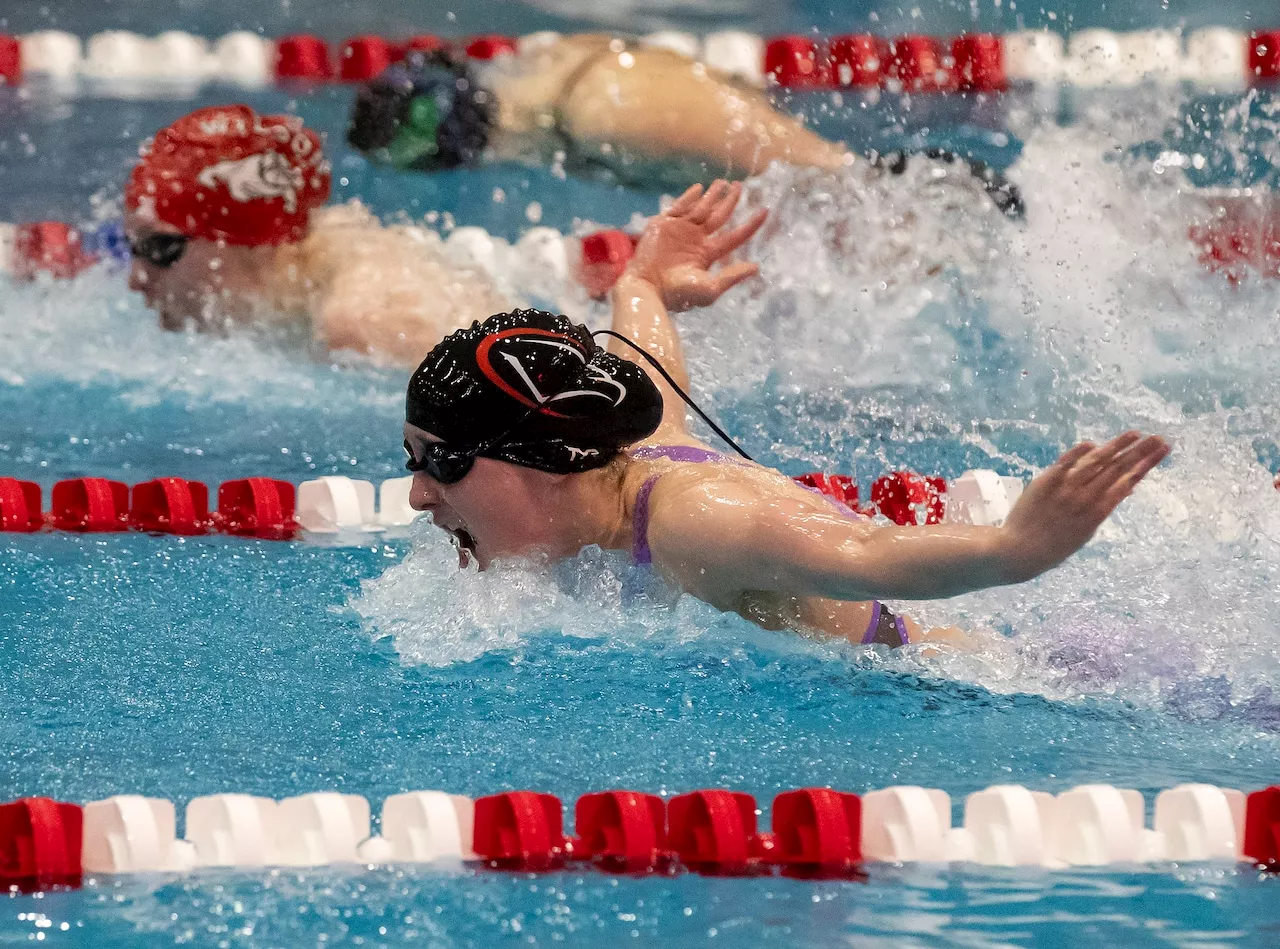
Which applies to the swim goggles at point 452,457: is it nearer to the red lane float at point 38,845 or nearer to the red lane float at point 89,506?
the red lane float at point 38,845

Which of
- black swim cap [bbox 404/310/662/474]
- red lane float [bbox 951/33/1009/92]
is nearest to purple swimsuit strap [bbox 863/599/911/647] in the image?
black swim cap [bbox 404/310/662/474]

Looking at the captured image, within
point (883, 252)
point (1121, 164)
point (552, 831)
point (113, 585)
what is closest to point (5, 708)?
point (113, 585)

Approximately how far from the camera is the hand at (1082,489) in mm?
1845

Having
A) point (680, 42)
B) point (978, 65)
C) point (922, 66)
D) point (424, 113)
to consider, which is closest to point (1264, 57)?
point (978, 65)

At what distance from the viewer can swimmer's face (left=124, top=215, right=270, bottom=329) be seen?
405 centimetres

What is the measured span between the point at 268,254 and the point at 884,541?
2.48 m

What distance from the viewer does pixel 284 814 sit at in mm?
1980

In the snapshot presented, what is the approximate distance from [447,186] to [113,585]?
318 cm

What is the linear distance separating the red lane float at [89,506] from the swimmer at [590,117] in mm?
2145

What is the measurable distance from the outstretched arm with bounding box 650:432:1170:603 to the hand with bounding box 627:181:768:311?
0.78 m

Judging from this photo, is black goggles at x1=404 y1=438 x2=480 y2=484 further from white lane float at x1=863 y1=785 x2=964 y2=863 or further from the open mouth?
white lane float at x1=863 y1=785 x2=964 y2=863

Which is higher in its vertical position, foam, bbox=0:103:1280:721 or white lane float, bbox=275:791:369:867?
foam, bbox=0:103:1280:721

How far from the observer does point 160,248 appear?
4051 mm

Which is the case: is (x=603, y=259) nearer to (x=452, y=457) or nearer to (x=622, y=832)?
(x=452, y=457)
